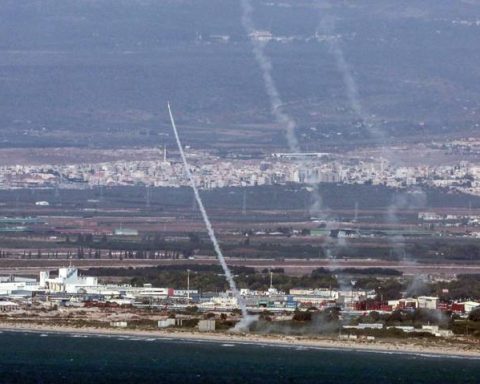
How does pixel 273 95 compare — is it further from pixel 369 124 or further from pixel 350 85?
pixel 369 124

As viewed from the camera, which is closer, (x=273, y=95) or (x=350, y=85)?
(x=350, y=85)

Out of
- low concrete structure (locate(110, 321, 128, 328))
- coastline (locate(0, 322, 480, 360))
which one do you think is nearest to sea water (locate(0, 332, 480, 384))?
coastline (locate(0, 322, 480, 360))

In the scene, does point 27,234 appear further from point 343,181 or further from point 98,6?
point 98,6

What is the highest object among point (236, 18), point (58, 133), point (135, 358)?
point (236, 18)

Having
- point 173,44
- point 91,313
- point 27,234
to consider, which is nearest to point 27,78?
point 173,44

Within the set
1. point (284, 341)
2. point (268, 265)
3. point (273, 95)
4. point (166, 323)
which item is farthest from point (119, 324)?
point (273, 95)

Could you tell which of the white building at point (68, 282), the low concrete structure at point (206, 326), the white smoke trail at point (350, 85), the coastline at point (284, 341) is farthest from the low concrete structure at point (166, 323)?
the white smoke trail at point (350, 85)

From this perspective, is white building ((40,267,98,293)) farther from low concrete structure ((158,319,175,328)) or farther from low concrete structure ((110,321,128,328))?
low concrete structure ((158,319,175,328))
